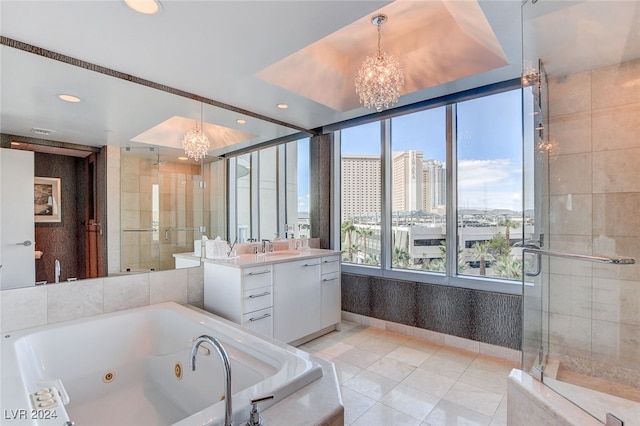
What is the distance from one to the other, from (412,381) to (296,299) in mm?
1228

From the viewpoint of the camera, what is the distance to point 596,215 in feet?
7.16

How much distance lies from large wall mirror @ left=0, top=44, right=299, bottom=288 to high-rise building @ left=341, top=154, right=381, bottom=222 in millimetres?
1538

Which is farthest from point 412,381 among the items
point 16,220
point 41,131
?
point 41,131

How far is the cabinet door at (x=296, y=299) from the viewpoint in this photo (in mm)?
2881

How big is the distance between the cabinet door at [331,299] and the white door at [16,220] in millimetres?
2370

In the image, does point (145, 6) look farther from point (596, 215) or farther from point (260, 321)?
point (596, 215)

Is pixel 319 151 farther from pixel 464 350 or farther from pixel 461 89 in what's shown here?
pixel 464 350

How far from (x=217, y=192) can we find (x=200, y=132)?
0.59m

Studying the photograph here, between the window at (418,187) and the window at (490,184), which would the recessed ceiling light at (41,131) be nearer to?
the window at (418,187)

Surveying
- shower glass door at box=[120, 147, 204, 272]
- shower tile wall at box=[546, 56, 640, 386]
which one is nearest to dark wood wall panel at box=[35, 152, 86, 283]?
shower glass door at box=[120, 147, 204, 272]

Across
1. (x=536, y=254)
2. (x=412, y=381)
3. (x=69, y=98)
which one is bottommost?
(x=412, y=381)

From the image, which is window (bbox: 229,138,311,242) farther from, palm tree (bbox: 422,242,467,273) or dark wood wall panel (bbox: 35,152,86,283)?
palm tree (bbox: 422,242,467,273)

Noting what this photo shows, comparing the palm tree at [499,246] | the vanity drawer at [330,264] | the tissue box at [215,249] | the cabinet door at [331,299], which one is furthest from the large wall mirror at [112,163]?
the palm tree at [499,246]

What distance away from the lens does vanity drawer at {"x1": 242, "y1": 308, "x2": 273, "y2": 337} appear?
263cm
